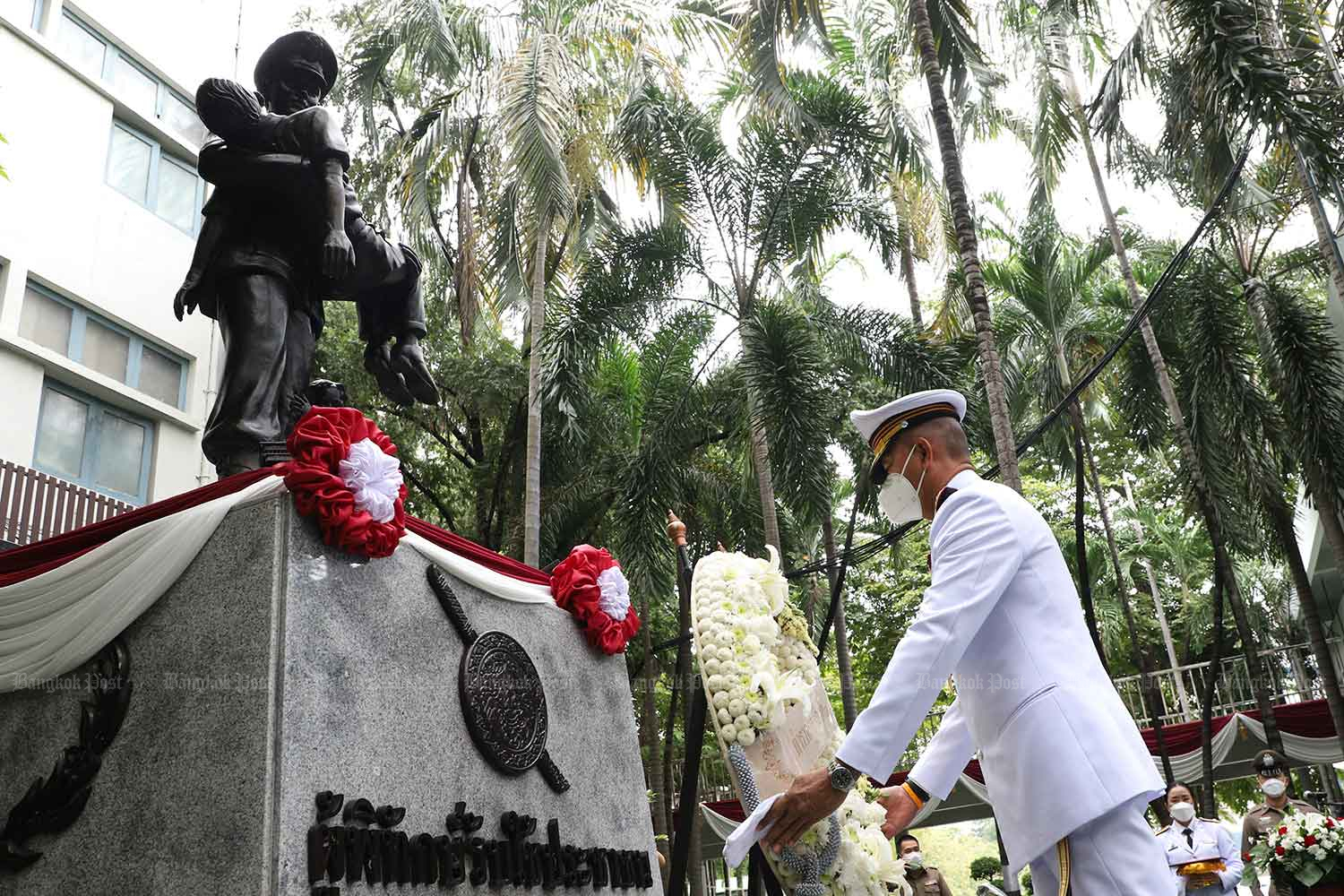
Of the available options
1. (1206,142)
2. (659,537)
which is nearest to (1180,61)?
(1206,142)

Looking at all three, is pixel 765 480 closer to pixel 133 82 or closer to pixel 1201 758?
pixel 1201 758

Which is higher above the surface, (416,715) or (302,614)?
(302,614)

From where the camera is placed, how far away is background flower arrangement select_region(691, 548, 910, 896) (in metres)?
2.70

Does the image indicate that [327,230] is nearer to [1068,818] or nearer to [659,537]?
[1068,818]

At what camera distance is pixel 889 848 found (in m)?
2.88

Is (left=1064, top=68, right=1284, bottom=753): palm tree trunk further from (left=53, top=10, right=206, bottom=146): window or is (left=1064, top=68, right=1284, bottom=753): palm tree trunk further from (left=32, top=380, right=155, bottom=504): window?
(left=32, top=380, right=155, bottom=504): window

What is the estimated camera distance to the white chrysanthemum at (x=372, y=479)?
363 centimetres

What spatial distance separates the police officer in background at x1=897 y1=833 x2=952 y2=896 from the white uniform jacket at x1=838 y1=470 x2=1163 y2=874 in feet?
24.0

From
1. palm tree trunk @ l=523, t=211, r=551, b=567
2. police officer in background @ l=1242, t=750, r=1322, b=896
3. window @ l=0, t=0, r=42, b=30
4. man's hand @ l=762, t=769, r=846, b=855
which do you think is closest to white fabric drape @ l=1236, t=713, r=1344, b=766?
police officer in background @ l=1242, t=750, r=1322, b=896

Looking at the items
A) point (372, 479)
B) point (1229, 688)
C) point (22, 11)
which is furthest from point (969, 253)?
point (22, 11)

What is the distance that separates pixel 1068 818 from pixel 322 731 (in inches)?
88.5

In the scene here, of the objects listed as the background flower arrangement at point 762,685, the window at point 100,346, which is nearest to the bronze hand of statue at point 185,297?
the background flower arrangement at point 762,685

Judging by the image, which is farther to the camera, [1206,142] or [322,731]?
[1206,142]

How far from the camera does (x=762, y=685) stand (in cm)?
279
